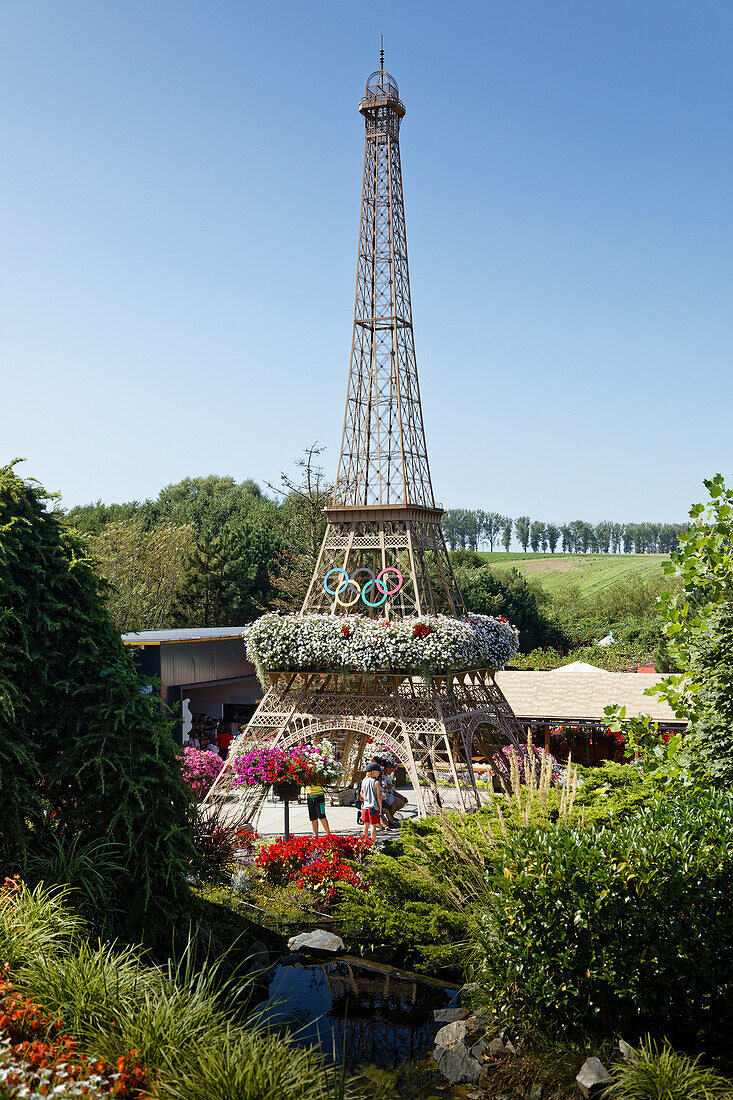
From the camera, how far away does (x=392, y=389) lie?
19.7m

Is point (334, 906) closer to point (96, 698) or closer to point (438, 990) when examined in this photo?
point (438, 990)

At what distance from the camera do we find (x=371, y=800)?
16.7 meters

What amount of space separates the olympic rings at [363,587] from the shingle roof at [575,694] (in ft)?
21.6

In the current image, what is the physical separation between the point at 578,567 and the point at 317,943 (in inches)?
4486

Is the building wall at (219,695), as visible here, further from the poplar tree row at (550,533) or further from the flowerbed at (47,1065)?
the poplar tree row at (550,533)

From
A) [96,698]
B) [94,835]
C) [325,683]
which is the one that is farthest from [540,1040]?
[325,683]

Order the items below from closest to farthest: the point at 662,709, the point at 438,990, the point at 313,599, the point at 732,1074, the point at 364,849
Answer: the point at 732,1074
the point at 438,990
the point at 364,849
the point at 313,599
the point at 662,709

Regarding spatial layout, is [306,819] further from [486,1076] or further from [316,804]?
[486,1076]

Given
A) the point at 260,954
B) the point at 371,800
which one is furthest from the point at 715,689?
the point at 371,800

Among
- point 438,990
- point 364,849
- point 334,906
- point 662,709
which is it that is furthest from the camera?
point 662,709

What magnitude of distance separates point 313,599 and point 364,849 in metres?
7.94

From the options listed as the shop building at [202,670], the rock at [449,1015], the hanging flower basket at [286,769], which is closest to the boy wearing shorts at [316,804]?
the hanging flower basket at [286,769]

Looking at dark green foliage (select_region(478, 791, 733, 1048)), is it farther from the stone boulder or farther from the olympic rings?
the olympic rings

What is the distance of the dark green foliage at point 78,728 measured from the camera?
341 inches
